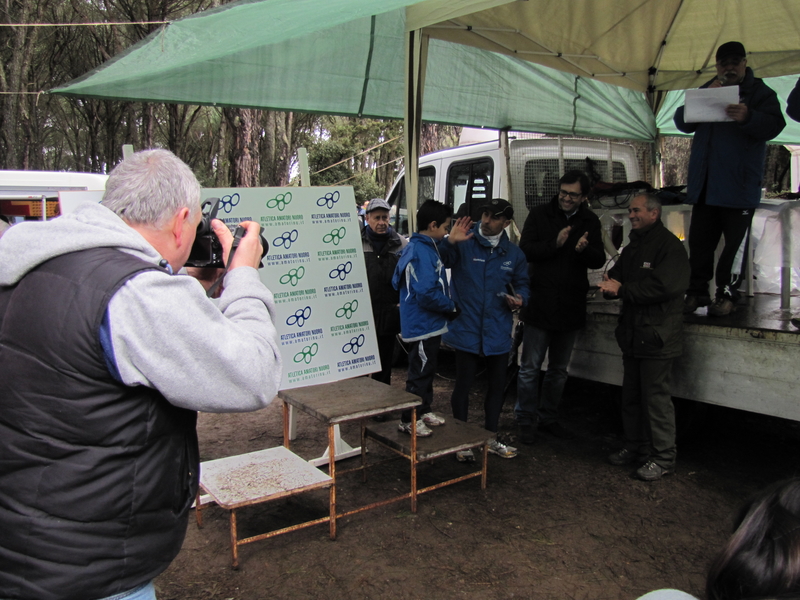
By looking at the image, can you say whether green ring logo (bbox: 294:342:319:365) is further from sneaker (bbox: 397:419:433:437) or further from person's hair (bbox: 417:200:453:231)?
person's hair (bbox: 417:200:453:231)

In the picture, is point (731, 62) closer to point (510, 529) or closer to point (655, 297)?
point (655, 297)

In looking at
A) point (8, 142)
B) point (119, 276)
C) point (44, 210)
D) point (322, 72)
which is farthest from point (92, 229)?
point (8, 142)

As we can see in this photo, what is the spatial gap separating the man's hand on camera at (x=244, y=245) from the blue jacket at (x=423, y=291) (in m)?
2.40

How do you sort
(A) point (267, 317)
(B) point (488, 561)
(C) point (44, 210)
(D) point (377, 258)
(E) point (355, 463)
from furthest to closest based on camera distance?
1. (C) point (44, 210)
2. (D) point (377, 258)
3. (E) point (355, 463)
4. (B) point (488, 561)
5. (A) point (267, 317)

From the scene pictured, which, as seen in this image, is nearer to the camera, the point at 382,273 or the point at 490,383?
the point at 490,383

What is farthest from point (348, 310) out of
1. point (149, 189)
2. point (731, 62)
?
point (731, 62)

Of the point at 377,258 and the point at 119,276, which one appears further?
the point at 377,258

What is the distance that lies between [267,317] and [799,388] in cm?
322

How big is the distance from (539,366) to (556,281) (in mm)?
697

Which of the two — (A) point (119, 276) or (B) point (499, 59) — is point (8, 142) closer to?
(B) point (499, 59)

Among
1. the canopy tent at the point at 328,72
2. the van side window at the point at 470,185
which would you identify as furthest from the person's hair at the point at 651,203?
the van side window at the point at 470,185

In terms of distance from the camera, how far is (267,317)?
1.50m

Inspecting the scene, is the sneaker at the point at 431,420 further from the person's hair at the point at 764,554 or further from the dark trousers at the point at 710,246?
the person's hair at the point at 764,554

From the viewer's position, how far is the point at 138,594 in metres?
1.37
